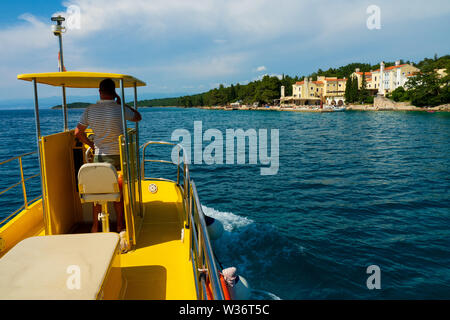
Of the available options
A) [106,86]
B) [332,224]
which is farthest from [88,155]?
[332,224]

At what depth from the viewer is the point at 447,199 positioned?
49.9 ft

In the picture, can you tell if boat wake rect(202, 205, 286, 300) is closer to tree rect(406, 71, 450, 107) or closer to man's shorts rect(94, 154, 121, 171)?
man's shorts rect(94, 154, 121, 171)

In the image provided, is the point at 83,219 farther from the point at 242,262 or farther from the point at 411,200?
the point at 411,200

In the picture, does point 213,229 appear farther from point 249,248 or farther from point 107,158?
point 107,158

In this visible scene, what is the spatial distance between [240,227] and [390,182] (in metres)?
11.0

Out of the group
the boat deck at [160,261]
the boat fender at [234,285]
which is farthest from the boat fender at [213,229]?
the boat fender at [234,285]

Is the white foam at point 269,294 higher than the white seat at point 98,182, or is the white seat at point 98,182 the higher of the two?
the white seat at point 98,182

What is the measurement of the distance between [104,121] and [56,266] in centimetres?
241

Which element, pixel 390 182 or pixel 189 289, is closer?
pixel 189 289

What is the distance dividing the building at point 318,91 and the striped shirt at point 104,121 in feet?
429

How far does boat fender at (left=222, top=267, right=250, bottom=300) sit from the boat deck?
108 cm

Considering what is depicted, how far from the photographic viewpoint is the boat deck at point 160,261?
397cm

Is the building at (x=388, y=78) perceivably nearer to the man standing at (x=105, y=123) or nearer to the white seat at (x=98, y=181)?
the man standing at (x=105, y=123)
